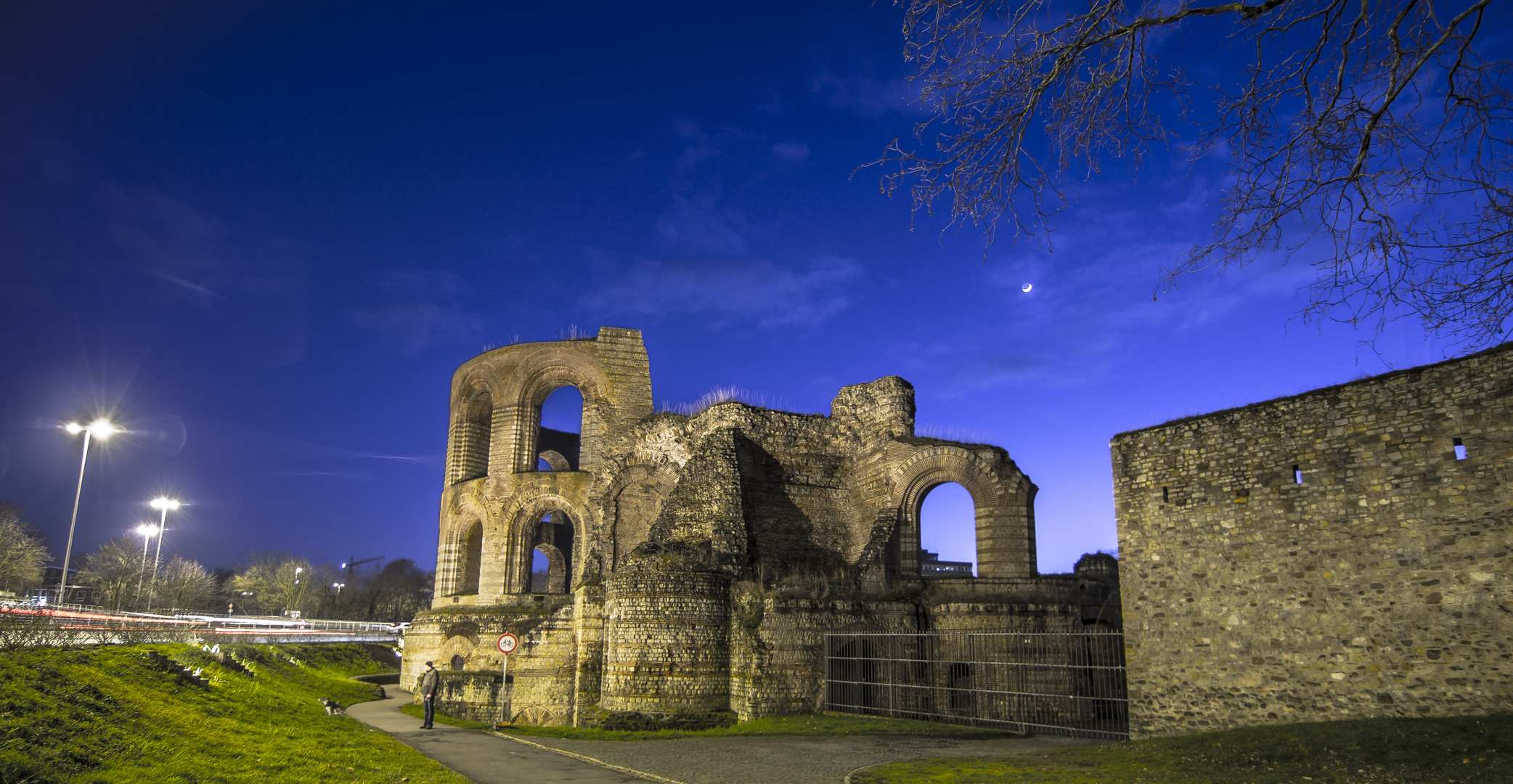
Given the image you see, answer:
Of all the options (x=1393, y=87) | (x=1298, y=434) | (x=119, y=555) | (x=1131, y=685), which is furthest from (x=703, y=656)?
(x=119, y=555)

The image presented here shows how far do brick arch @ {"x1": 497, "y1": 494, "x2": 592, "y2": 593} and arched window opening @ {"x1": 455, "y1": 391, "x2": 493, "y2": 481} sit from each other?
310cm

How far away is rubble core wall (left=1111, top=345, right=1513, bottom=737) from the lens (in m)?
8.64

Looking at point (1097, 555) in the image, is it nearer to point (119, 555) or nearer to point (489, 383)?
point (489, 383)

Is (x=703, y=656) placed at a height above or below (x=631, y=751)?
above

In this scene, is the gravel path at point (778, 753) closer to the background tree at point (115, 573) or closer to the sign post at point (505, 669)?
the sign post at point (505, 669)

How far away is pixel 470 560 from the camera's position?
28.2 meters

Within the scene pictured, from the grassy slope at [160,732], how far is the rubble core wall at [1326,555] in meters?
9.22

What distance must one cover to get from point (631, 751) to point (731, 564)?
6.65 m

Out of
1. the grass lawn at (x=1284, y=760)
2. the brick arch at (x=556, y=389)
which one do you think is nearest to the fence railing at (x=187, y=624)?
the brick arch at (x=556, y=389)

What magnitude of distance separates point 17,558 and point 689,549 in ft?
131

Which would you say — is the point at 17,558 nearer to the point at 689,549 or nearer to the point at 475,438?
the point at 475,438

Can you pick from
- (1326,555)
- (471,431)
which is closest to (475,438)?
(471,431)

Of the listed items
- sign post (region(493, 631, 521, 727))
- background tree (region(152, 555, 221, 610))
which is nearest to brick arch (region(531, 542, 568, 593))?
sign post (region(493, 631, 521, 727))

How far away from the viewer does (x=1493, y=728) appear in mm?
7711
